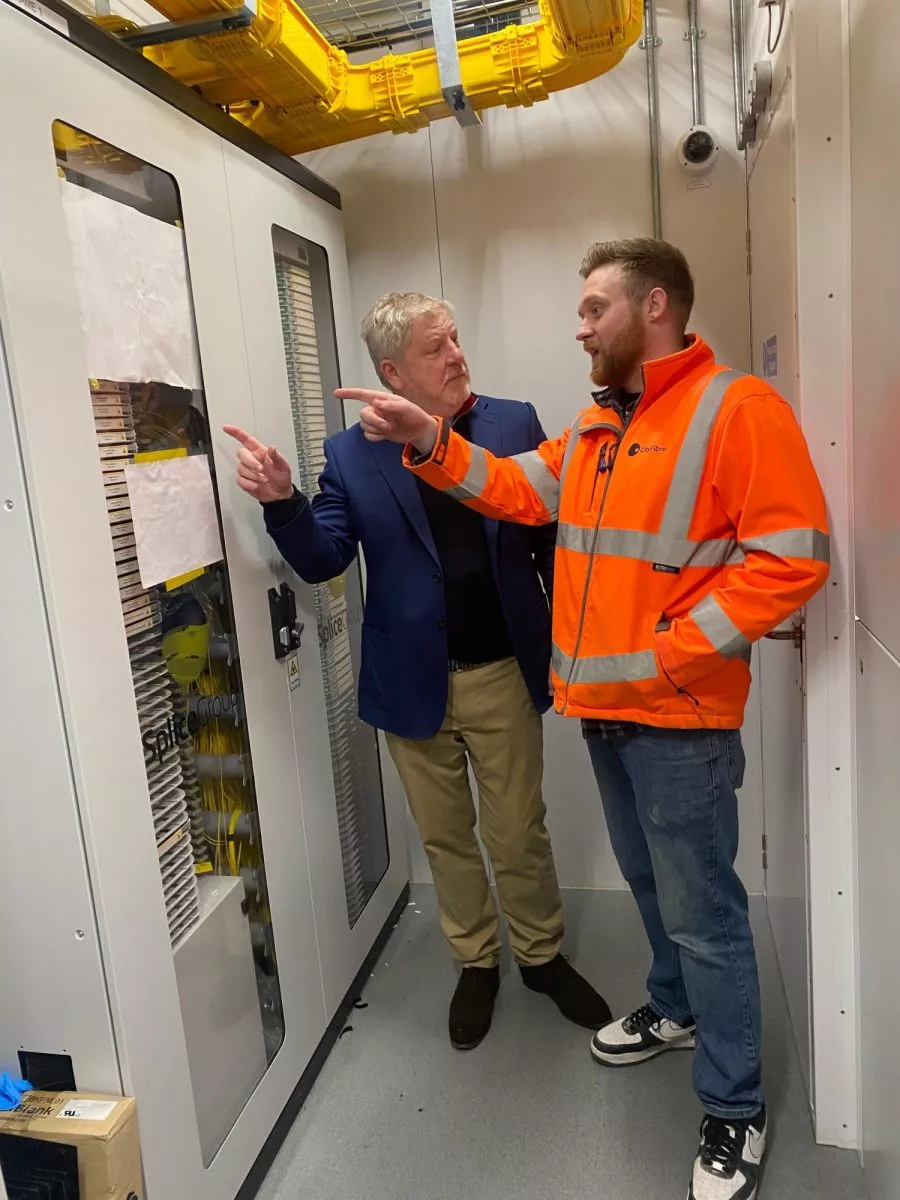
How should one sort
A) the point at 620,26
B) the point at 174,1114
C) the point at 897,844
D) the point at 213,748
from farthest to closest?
the point at 620,26 < the point at 213,748 < the point at 174,1114 < the point at 897,844

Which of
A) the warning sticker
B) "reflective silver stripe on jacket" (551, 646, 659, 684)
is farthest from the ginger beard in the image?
the warning sticker

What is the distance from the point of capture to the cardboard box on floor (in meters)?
1.30

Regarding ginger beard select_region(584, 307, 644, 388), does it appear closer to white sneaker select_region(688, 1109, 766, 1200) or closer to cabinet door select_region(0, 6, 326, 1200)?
cabinet door select_region(0, 6, 326, 1200)

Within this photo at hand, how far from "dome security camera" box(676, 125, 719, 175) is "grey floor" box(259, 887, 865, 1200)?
7.15ft

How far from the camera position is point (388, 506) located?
206 cm

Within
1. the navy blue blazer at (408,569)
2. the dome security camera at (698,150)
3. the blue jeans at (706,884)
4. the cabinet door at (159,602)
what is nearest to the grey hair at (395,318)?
the navy blue blazer at (408,569)

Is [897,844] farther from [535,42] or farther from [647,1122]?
[535,42]

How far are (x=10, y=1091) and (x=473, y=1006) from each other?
3.83 feet

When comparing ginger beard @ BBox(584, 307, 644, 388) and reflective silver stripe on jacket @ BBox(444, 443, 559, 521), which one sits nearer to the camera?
ginger beard @ BBox(584, 307, 644, 388)

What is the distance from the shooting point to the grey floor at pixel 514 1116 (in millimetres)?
1764

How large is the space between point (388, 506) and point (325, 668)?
1.68 feet

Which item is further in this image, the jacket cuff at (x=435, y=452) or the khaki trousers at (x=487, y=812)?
the khaki trousers at (x=487, y=812)

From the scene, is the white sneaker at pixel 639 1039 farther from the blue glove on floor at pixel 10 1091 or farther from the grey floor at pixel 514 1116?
the blue glove on floor at pixel 10 1091

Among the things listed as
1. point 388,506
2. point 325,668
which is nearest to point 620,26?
point 388,506
